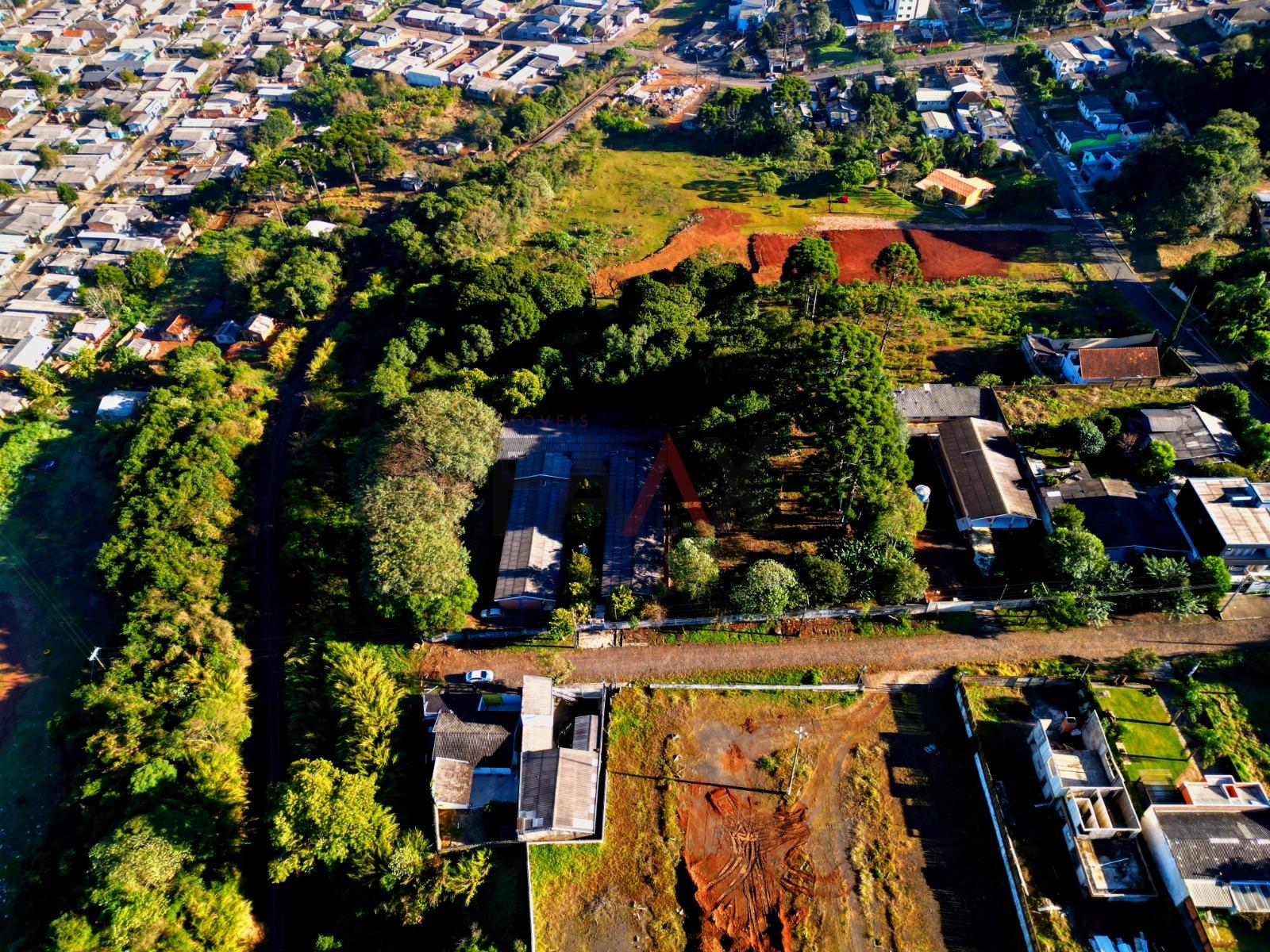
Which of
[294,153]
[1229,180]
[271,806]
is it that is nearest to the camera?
[271,806]

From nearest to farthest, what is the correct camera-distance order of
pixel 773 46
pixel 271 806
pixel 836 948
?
pixel 836 948
pixel 271 806
pixel 773 46

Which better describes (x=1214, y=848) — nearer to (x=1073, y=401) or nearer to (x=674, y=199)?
(x=1073, y=401)

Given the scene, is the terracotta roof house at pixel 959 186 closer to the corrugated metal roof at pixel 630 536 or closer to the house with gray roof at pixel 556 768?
the corrugated metal roof at pixel 630 536

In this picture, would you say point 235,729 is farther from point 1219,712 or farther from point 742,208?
point 742,208

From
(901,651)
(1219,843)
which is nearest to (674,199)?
(901,651)

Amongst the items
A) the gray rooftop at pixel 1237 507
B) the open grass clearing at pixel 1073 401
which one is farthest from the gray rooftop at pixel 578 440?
the gray rooftop at pixel 1237 507

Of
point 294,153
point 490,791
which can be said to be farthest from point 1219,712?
point 294,153

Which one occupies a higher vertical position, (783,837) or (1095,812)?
(1095,812)
